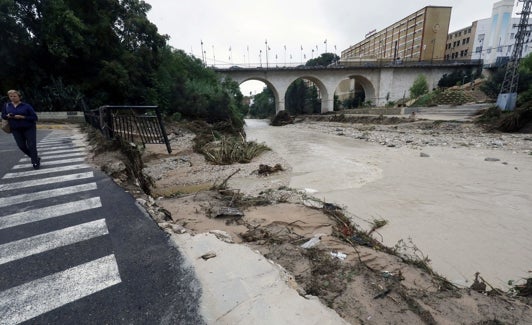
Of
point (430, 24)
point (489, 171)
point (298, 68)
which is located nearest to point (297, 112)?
point (298, 68)

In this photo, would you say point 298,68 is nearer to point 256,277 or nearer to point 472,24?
point 256,277

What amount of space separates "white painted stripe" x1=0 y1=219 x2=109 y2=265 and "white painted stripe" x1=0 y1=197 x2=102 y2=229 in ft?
1.44

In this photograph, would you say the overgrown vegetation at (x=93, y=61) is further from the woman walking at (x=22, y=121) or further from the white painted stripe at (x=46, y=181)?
the white painted stripe at (x=46, y=181)

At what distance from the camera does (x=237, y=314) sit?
1396 millimetres

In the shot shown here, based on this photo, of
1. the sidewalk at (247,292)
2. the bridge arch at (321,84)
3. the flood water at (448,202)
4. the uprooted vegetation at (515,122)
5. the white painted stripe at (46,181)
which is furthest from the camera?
the bridge arch at (321,84)

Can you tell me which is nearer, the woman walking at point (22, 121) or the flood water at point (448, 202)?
the flood water at point (448, 202)

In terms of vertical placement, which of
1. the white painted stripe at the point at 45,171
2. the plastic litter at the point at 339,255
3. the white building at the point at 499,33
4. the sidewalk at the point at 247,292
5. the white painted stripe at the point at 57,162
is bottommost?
the plastic litter at the point at 339,255

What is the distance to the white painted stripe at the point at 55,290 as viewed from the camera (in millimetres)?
1438

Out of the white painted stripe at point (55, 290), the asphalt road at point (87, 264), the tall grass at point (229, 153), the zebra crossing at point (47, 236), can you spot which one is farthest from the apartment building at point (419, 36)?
the white painted stripe at point (55, 290)

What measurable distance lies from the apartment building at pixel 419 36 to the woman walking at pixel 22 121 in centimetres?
4881

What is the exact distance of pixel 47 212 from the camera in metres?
2.70

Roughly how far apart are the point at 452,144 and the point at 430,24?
195 feet

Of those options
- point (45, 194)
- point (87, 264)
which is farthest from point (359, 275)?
point (45, 194)

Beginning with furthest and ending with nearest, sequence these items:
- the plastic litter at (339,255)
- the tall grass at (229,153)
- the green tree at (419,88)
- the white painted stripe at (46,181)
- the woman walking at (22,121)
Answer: the green tree at (419,88) < the tall grass at (229,153) < the woman walking at (22,121) < the white painted stripe at (46,181) < the plastic litter at (339,255)
